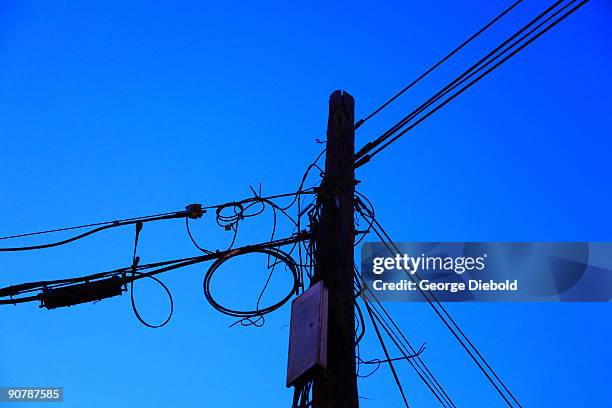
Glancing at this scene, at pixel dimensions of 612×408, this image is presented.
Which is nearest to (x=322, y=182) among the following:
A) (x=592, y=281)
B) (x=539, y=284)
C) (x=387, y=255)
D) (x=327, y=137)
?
(x=327, y=137)

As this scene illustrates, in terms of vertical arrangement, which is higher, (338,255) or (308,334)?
(338,255)

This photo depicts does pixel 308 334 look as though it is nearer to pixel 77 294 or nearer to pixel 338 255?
pixel 338 255

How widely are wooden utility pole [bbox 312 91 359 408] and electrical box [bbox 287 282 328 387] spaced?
119mm

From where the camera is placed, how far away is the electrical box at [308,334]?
524 centimetres

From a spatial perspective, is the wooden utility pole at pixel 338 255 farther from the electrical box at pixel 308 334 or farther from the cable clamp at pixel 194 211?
the cable clamp at pixel 194 211

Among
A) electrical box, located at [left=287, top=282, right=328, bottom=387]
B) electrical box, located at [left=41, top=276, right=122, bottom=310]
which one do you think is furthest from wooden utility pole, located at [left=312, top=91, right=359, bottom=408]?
electrical box, located at [left=41, top=276, right=122, bottom=310]

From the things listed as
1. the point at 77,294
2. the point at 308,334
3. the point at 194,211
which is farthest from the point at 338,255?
the point at 77,294

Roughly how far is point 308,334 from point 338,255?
76cm

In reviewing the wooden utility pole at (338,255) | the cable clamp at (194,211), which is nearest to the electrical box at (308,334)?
the wooden utility pole at (338,255)

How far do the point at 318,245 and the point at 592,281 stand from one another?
11071mm

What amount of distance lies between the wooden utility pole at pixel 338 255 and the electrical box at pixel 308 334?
0.12 meters

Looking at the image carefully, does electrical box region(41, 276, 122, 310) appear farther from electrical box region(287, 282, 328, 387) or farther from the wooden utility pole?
the wooden utility pole

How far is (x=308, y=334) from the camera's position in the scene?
5.41 meters

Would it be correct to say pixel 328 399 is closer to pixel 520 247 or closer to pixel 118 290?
pixel 118 290
